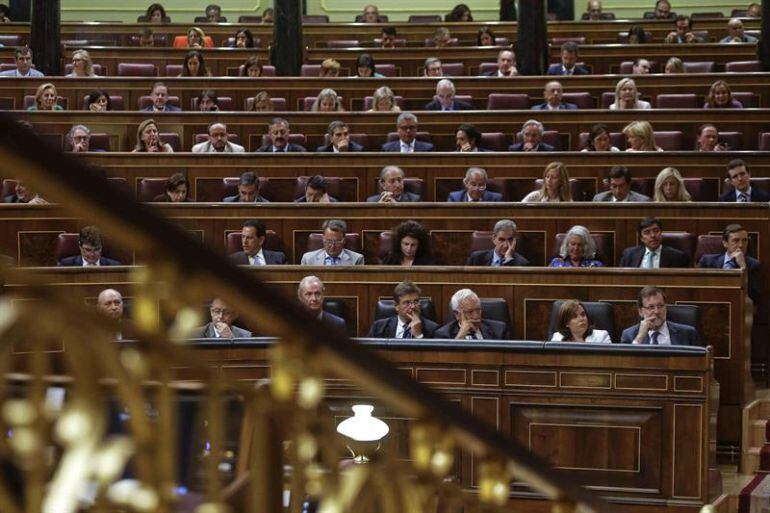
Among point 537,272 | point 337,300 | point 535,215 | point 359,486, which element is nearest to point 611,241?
point 535,215

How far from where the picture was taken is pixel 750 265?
17.8 feet

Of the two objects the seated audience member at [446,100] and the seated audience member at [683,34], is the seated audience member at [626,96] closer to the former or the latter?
the seated audience member at [446,100]

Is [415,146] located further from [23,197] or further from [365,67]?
[23,197]

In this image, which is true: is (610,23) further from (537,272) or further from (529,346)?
(529,346)

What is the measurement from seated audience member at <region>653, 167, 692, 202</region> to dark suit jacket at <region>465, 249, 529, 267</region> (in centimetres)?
80

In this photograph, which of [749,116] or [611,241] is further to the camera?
[749,116]

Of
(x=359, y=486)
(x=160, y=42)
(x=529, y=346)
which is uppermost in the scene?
(x=160, y=42)

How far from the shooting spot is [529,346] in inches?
176

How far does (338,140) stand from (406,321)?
2.07m

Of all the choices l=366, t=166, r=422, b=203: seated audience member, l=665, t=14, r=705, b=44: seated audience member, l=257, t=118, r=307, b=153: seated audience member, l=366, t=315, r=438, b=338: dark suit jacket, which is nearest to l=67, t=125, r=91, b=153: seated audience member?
l=257, t=118, r=307, b=153: seated audience member

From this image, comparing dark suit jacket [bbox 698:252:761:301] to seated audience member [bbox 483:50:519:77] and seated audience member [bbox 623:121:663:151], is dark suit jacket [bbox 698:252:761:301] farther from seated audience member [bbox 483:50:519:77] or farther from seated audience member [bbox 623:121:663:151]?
seated audience member [bbox 483:50:519:77]

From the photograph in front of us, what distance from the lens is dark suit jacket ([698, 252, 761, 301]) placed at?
5.43 meters

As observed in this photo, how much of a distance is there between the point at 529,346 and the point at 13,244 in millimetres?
2649

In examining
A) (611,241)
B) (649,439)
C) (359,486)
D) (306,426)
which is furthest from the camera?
(611,241)
